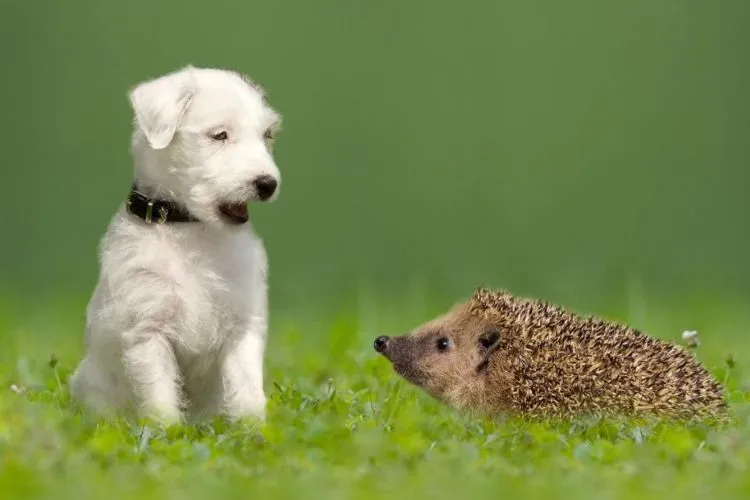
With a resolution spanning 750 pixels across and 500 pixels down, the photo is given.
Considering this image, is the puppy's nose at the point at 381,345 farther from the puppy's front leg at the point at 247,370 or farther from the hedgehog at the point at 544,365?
the puppy's front leg at the point at 247,370

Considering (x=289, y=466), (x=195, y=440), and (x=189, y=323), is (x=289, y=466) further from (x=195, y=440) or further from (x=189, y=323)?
(x=189, y=323)

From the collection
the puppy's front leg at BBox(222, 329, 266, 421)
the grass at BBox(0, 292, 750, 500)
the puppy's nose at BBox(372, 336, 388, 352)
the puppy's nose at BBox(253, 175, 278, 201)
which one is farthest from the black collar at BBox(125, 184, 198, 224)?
the puppy's nose at BBox(372, 336, 388, 352)

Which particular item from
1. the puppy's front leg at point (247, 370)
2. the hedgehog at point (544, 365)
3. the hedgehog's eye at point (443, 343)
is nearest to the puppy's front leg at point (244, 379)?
the puppy's front leg at point (247, 370)

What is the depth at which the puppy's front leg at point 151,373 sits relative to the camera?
702 centimetres

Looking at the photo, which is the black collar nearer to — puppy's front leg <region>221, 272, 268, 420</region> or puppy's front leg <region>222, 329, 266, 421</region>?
puppy's front leg <region>221, 272, 268, 420</region>

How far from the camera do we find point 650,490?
5.54m

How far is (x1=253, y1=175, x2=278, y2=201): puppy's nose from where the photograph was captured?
6.89m

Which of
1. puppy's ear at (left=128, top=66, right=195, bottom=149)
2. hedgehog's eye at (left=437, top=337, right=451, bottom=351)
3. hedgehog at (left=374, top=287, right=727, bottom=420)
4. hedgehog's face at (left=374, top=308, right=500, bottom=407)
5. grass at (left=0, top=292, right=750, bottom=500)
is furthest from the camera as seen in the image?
hedgehog's eye at (left=437, top=337, right=451, bottom=351)

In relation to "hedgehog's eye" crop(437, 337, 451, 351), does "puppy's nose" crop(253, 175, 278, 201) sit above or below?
below

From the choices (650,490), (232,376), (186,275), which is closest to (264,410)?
(232,376)

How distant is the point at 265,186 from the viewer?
691 centimetres

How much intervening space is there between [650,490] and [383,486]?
1089mm

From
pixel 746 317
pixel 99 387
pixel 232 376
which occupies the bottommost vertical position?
pixel 99 387

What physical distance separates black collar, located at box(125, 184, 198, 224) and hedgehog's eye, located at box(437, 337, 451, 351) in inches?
73.9
